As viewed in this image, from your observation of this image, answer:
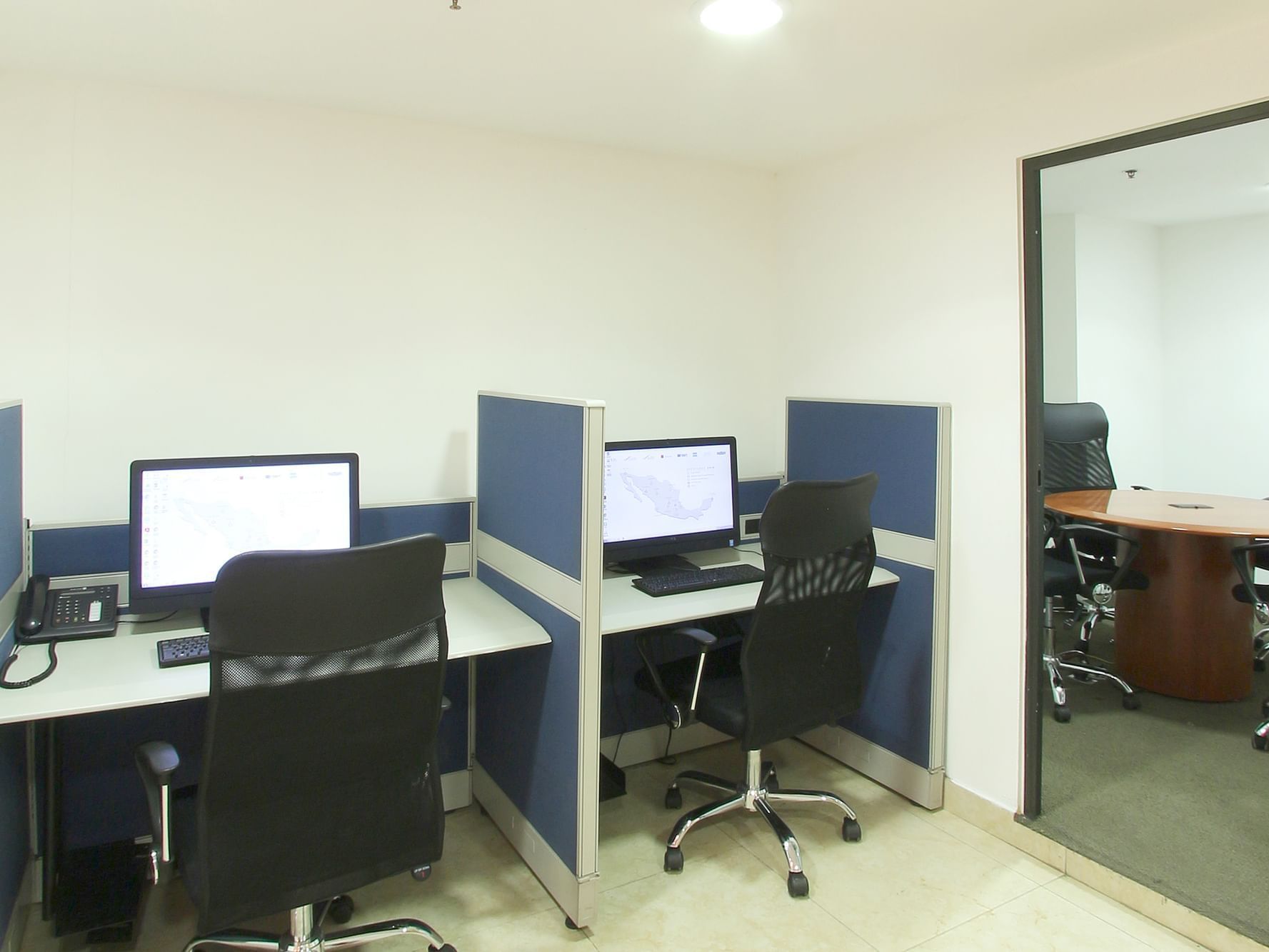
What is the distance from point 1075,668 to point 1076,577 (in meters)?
0.48

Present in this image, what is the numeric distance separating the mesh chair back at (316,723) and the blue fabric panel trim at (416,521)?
0.86 m

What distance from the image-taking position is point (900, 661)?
2.72 m

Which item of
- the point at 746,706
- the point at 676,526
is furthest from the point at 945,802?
the point at 676,526

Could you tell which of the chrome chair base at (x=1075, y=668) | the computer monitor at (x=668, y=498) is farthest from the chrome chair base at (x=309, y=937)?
the chrome chair base at (x=1075, y=668)

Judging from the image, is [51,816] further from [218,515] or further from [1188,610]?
[1188,610]

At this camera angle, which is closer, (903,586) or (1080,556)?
(903,586)

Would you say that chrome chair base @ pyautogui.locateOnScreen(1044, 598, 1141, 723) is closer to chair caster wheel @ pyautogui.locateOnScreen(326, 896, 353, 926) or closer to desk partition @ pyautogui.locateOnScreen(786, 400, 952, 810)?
desk partition @ pyautogui.locateOnScreen(786, 400, 952, 810)

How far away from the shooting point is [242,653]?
1460 mm

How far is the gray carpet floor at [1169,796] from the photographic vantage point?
219 cm

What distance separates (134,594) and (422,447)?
0.92 m

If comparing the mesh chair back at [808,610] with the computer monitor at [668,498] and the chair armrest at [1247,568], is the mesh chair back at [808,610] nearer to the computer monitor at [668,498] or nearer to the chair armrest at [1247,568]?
the computer monitor at [668,498]

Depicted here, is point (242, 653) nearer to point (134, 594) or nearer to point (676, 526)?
point (134, 594)

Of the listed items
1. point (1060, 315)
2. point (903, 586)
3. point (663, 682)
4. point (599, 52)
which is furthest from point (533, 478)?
point (1060, 315)

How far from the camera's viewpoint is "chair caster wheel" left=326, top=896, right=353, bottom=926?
209 cm
